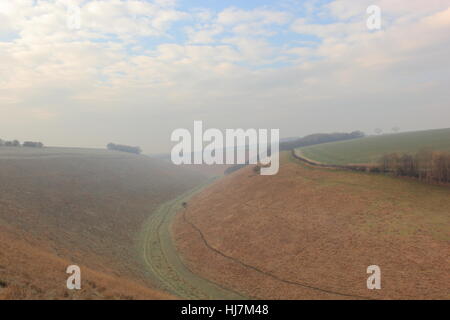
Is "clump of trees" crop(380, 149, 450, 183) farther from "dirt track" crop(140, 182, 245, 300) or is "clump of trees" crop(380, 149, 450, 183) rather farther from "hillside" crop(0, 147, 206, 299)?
"hillside" crop(0, 147, 206, 299)

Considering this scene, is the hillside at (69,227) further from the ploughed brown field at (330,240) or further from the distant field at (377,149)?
the distant field at (377,149)

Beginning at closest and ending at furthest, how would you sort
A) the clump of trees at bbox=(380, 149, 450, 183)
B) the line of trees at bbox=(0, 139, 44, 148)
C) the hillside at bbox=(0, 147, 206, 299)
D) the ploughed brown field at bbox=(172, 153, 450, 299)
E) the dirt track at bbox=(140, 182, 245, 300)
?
the hillside at bbox=(0, 147, 206, 299) < the ploughed brown field at bbox=(172, 153, 450, 299) < the dirt track at bbox=(140, 182, 245, 300) < the clump of trees at bbox=(380, 149, 450, 183) < the line of trees at bbox=(0, 139, 44, 148)

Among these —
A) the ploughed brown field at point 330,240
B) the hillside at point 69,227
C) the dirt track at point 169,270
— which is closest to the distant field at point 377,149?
the ploughed brown field at point 330,240

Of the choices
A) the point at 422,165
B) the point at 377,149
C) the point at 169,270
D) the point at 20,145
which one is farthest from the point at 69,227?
the point at 20,145

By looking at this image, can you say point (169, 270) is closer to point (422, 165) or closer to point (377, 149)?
point (422, 165)

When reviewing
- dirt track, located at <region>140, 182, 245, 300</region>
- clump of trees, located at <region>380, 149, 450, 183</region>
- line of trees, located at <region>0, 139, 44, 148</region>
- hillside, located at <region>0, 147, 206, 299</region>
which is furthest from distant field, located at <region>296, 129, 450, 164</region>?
line of trees, located at <region>0, 139, 44, 148</region>
